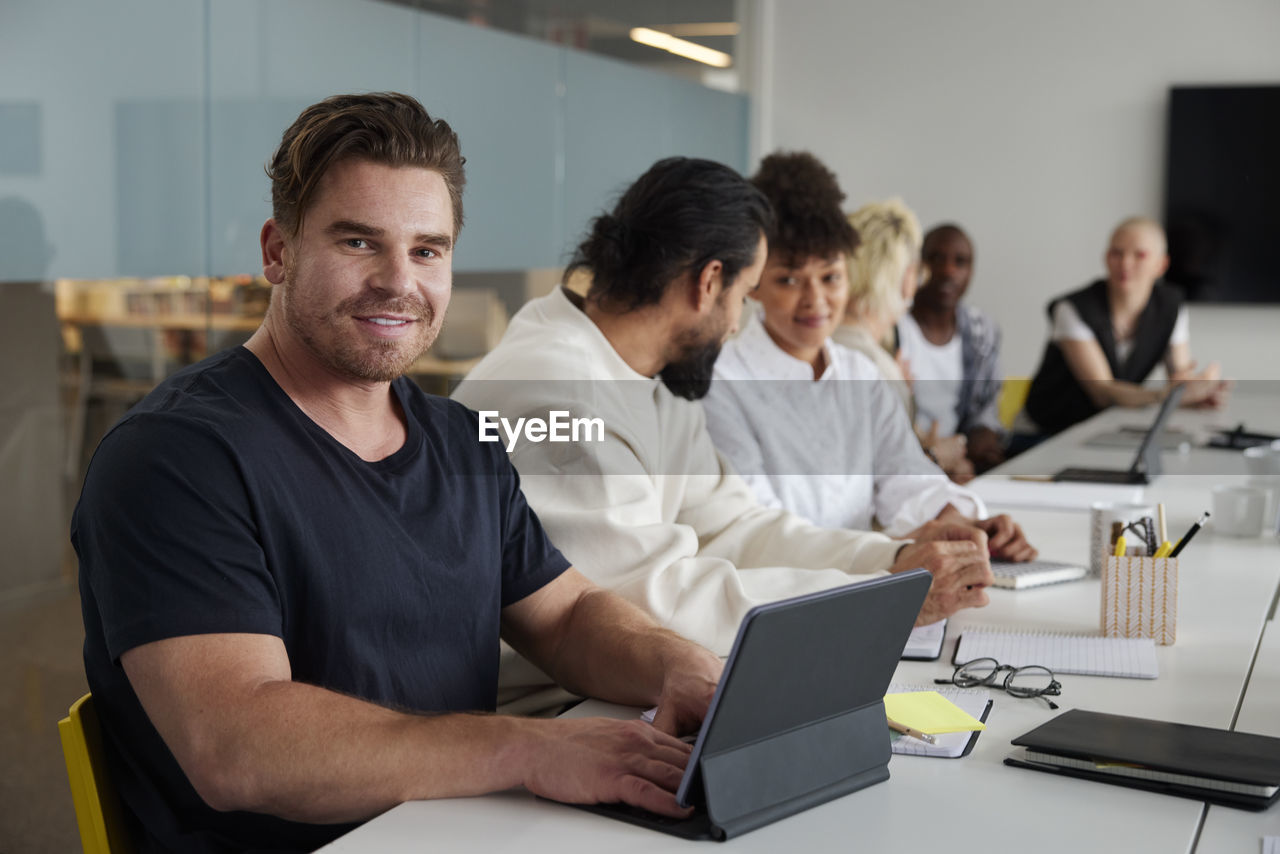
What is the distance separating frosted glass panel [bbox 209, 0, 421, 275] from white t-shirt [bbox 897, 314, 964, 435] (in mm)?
2247

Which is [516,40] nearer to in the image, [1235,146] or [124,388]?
[124,388]

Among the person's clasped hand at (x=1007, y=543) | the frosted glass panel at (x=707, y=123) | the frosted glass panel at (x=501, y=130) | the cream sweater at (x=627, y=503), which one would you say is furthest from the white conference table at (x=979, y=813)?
the frosted glass panel at (x=707, y=123)

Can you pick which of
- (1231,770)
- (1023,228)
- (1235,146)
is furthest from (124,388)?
(1235,146)

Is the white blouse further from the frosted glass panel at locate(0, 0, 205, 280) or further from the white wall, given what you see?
the white wall

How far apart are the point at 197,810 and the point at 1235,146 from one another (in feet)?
21.1

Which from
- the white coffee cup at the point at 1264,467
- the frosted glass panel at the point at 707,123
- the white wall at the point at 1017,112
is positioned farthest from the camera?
the white wall at the point at 1017,112

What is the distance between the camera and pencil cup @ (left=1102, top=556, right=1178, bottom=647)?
1.72 m

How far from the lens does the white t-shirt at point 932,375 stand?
4.63 metres

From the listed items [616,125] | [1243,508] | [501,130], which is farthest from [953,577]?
[616,125]

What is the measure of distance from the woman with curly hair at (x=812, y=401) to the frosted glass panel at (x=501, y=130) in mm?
1398

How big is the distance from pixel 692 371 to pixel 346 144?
88 centimetres

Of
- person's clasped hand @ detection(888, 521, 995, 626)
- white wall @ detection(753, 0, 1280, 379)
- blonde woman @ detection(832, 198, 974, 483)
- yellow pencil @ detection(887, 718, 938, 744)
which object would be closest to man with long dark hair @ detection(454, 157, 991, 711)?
person's clasped hand @ detection(888, 521, 995, 626)

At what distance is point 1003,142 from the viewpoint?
6.84 meters

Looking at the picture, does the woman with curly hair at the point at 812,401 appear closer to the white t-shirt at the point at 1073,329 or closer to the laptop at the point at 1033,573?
the laptop at the point at 1033,573
